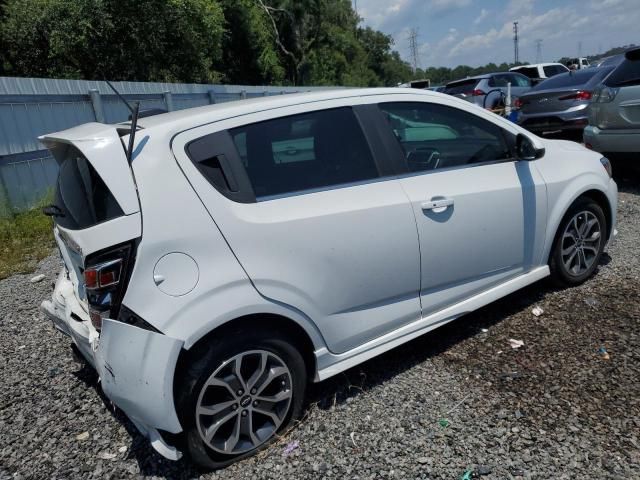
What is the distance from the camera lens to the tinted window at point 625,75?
6305 mm

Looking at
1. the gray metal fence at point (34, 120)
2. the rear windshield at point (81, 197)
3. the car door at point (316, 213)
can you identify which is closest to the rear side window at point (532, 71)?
the gray metal fence at point (34, 120)

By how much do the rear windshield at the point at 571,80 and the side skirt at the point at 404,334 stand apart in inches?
285

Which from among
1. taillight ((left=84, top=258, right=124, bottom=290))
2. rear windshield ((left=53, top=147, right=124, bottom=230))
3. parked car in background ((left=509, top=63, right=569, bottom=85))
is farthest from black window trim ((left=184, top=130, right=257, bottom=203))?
parked car in background ((left=509, top=63, right=569, bottom=85))

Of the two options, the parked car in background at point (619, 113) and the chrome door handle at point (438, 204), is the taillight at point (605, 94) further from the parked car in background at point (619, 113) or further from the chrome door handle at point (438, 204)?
the chrome door handle at point (438, 204)

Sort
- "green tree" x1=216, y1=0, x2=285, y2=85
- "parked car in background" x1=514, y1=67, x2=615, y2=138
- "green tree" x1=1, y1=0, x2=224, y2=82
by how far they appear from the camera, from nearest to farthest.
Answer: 1. "parked car in background" x1=514, y1=67, x2=615, y2=138
2. "green tree" x1=1, y1=0, x2=224, y2=82
3. "green tree" x1=216, y1=0, x2=285, y2=85

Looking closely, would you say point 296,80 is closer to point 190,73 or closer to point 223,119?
point 190,73

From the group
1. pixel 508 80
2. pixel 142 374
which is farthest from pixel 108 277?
pixel 508 80

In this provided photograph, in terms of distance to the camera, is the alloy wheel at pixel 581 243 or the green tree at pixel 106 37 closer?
the alloy wheel at pixel 581 243

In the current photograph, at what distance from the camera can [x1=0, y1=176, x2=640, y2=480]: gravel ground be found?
7.95ft

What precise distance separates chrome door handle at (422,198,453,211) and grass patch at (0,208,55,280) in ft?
16.3

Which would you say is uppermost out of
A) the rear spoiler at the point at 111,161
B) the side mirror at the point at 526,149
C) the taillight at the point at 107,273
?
the rear spoiler at the point at 111,161

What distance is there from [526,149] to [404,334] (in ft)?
5.27

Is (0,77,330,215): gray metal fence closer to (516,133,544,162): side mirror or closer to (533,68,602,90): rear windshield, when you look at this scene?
(516,133,544,162): side mirror

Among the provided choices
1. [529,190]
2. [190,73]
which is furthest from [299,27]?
[529,190]
